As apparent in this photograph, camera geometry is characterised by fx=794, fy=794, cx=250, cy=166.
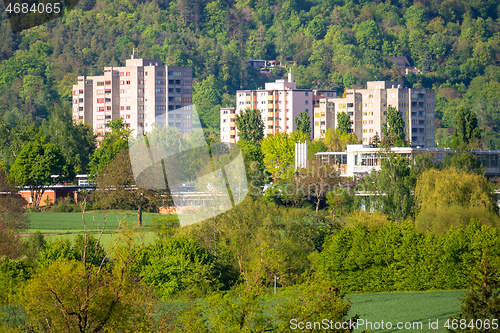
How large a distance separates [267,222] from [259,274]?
2724cm

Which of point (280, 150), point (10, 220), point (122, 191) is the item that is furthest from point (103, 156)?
point (10, 220)

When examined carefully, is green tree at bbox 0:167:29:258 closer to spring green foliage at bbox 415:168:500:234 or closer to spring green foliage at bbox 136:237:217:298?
spring green foliage at bbox 136:237:217:298

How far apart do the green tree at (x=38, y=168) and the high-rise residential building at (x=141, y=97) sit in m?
44.0

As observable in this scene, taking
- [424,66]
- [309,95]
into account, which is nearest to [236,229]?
[309,95]

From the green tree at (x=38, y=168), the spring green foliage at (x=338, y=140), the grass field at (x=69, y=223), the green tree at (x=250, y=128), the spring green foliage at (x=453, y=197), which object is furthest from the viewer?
the green tree at (x=250, y=128)

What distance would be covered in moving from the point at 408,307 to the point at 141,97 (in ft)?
322

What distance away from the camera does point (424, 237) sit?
141 feet

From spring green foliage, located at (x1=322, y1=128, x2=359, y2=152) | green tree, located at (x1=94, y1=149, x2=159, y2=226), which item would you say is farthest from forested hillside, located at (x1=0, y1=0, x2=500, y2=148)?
green tree, located at (x1=94, y1=149, x2=159, y2=226)

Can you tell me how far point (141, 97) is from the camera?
422ft

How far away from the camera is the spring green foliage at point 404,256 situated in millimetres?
40188

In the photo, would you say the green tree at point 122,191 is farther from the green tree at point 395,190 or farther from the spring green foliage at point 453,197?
the spring green foliage at point 453,197

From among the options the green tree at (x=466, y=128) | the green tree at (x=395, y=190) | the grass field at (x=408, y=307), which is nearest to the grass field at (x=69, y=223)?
the green tree at (x=395, y=190)

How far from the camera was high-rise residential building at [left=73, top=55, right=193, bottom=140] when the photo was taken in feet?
420

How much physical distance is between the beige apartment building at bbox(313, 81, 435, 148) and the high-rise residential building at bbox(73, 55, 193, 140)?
22611mm
